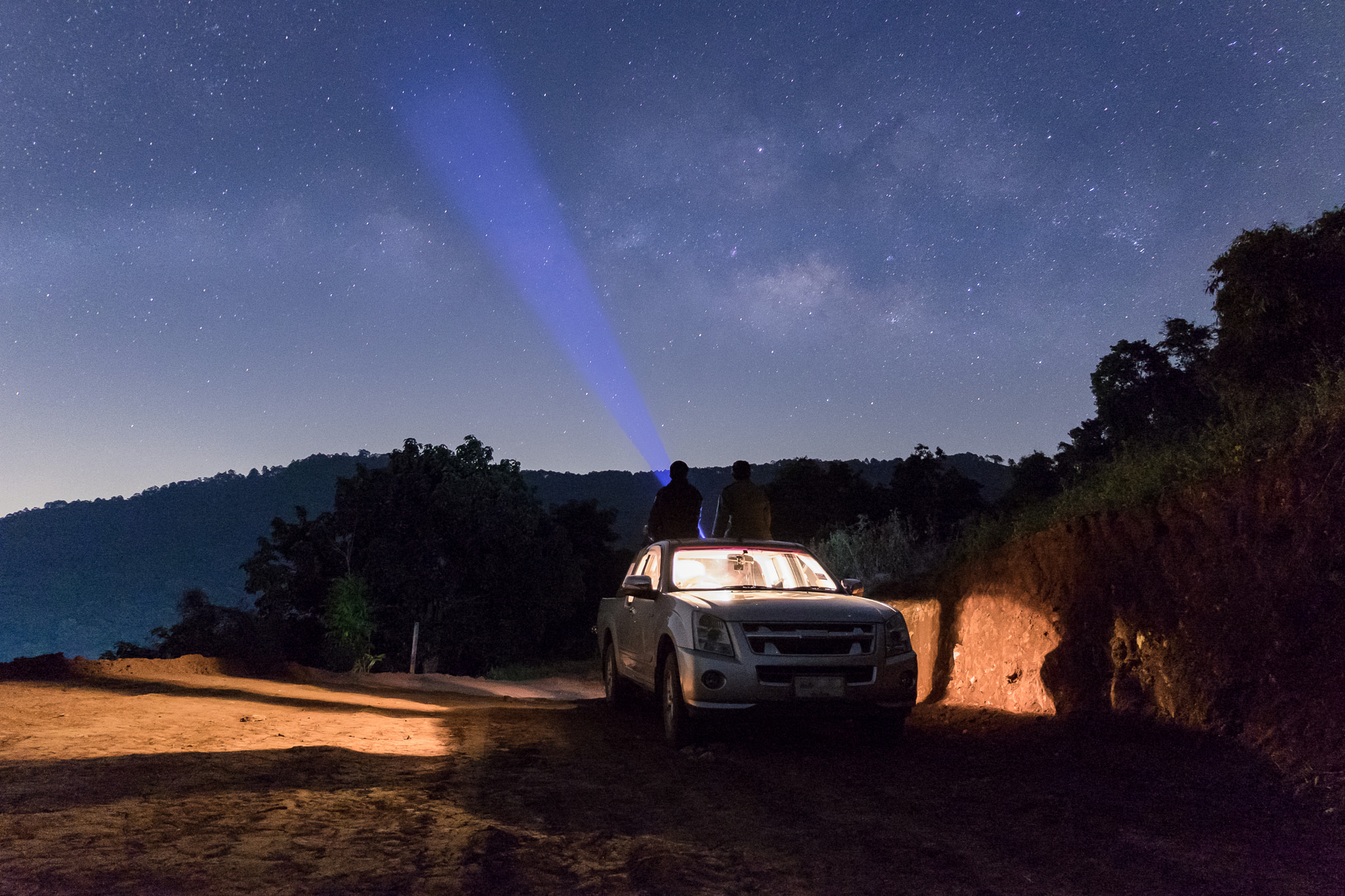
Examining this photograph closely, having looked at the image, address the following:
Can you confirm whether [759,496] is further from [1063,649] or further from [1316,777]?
[1316,777]

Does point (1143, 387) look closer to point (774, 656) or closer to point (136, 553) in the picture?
point (774, 656)

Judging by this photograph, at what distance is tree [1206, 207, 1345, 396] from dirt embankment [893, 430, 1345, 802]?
398 inches

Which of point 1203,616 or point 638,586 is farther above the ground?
point 638,586

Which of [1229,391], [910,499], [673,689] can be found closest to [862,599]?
[673,689]

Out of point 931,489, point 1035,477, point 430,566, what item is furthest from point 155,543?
point 1035,477

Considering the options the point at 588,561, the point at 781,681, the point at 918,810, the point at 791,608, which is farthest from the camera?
the point at 588,561

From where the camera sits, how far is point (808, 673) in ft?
24.2

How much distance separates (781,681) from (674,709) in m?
1.06

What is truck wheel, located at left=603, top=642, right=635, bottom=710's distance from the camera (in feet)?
34.5

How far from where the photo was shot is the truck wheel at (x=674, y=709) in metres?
7.73

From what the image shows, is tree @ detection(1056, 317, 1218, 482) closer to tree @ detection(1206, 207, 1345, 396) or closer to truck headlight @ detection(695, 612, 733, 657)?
tree @ detection(1206, 207, 1345, 396)

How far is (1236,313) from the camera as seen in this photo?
19.0m

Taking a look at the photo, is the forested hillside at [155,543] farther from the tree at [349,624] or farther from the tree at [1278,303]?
the tree at [1278,303]

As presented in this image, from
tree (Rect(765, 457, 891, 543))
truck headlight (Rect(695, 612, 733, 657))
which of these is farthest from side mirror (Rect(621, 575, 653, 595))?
tree (Rect(765, 457, 891, 543))
